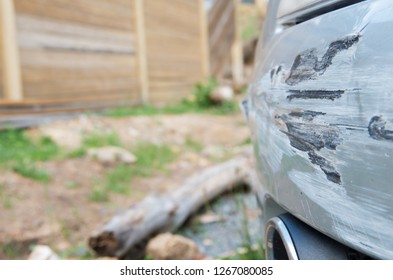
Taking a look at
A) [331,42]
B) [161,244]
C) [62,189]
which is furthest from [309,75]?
[62,189]

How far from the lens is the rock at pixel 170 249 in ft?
7.14

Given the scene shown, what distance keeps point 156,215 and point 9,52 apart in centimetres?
327

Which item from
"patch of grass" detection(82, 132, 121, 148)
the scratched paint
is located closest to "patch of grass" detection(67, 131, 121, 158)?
"patch of grass" detection(82, 132, 121, 148)

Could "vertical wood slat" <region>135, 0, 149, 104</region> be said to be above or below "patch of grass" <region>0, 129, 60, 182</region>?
above

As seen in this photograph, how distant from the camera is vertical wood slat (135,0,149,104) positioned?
7516 mm

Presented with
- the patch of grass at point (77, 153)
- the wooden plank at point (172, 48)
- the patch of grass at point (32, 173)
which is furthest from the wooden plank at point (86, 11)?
the patch of grass at point (32, 173)

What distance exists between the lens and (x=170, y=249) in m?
2.18

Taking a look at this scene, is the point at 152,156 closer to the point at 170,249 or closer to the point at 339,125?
the point at 170,249

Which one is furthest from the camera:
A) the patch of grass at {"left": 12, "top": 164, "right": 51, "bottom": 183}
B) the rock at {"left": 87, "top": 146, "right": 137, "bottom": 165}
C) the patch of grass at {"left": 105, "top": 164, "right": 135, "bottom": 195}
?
the rock at {"left": 87, "top": 146, "right": 137, "bottom": 165}

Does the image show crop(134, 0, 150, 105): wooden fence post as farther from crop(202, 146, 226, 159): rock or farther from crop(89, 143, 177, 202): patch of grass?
crop(89, 143, 177, 202): patch of grass

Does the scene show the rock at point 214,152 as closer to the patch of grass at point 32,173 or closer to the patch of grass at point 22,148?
the patch of grass at point 22,148

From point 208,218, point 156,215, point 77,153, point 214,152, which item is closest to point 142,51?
point 214,152

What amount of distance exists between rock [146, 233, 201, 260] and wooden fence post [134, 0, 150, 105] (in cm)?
556

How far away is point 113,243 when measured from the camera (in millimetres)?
2203
